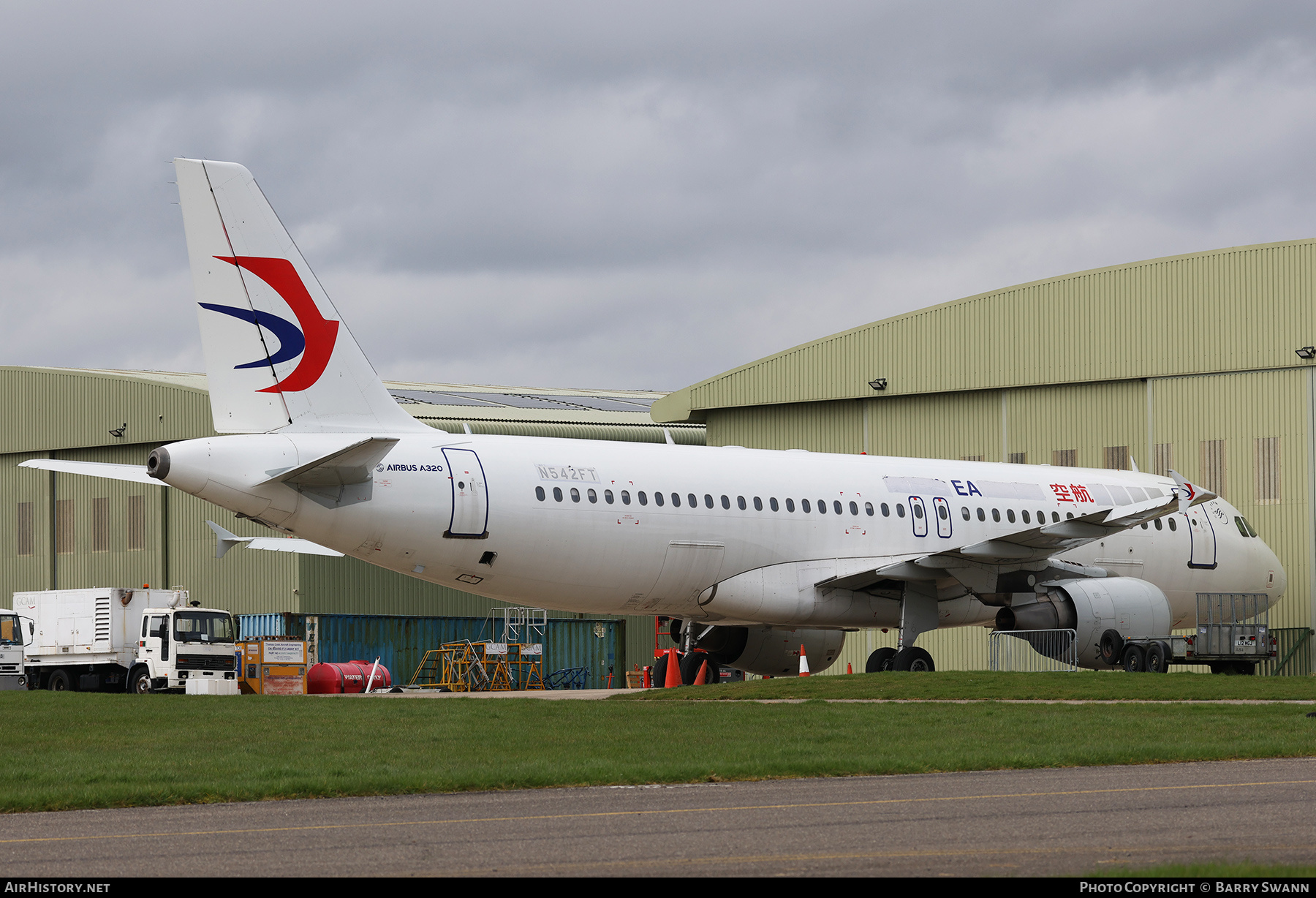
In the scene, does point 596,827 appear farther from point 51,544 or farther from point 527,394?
point 527,394

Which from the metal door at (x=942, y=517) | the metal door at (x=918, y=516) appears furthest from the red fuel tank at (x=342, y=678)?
the metal door at (x=942, y=517)

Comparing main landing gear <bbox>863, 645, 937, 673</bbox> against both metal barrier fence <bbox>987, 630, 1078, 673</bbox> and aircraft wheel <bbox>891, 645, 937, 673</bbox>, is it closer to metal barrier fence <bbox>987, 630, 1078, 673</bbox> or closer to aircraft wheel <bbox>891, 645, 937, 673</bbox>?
aircraft wheel <bbox>891, 645, 937, 673</bbox>

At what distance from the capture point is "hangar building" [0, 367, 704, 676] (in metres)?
46.9

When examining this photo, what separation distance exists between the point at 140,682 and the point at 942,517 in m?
19.4

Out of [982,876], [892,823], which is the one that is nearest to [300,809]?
[892,823]

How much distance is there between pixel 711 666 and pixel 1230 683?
920 cm

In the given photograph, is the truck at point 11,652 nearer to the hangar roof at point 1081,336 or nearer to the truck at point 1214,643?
the hangar roof at point 1081,336

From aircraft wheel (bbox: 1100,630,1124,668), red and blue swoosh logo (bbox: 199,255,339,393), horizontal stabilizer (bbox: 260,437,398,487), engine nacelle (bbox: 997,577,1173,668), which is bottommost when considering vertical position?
aircraft wheel (bbox: 1100,630,1124,668)

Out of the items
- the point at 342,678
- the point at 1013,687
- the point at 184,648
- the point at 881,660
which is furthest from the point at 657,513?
the point at 342,678

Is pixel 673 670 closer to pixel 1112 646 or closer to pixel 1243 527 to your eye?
pixel 1112 646

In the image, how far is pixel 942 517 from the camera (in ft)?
90.9

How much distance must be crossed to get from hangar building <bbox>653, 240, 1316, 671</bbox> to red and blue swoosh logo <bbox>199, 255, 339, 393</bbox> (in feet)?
65.0

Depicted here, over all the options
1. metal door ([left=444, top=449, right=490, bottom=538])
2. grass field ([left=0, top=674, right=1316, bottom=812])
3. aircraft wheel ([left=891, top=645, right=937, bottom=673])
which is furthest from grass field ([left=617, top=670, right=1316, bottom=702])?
metal door ([left=444, top=449, right=490, bottom=538])

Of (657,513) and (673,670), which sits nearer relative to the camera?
(657,513)
